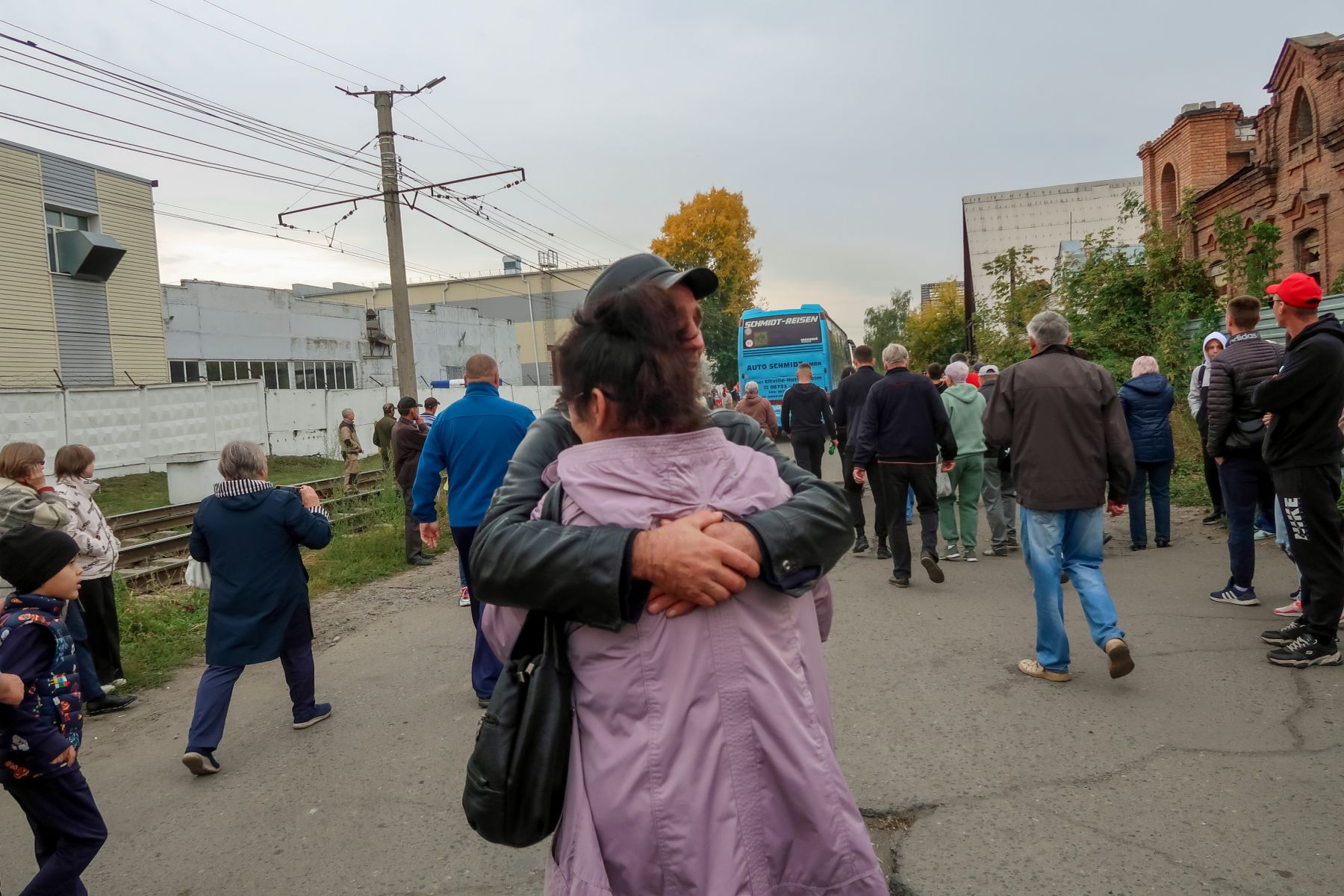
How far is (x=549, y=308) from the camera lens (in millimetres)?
65812

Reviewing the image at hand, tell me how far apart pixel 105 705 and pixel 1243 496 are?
24.9 feet

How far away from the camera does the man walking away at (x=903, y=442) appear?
24.8ft

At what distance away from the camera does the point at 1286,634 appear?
5098 mm

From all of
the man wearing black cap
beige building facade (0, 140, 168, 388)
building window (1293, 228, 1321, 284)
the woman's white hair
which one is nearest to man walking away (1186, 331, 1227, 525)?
the man wearing black cap

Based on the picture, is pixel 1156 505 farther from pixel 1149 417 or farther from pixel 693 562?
pixel 693 562

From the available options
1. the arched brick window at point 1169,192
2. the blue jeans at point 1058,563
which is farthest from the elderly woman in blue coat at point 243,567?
the arched brick window at point 1169,192

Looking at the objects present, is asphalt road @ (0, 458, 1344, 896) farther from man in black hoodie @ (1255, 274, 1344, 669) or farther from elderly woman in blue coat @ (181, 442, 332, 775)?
elderly woman in blue coat @ (181, 442, 332, 775)

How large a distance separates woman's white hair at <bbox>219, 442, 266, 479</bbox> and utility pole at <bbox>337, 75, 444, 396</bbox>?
12.0 metres

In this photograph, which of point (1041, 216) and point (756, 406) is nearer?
point (756, 406)

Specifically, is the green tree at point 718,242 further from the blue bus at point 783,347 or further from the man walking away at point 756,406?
the man walking away at point 756,406

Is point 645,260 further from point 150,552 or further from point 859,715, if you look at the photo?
point 150,552

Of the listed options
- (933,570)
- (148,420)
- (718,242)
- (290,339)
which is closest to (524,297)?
(718,242)

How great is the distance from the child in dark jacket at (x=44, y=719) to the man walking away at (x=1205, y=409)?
7.38 meters

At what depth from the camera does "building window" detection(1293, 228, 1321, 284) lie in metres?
15.0
